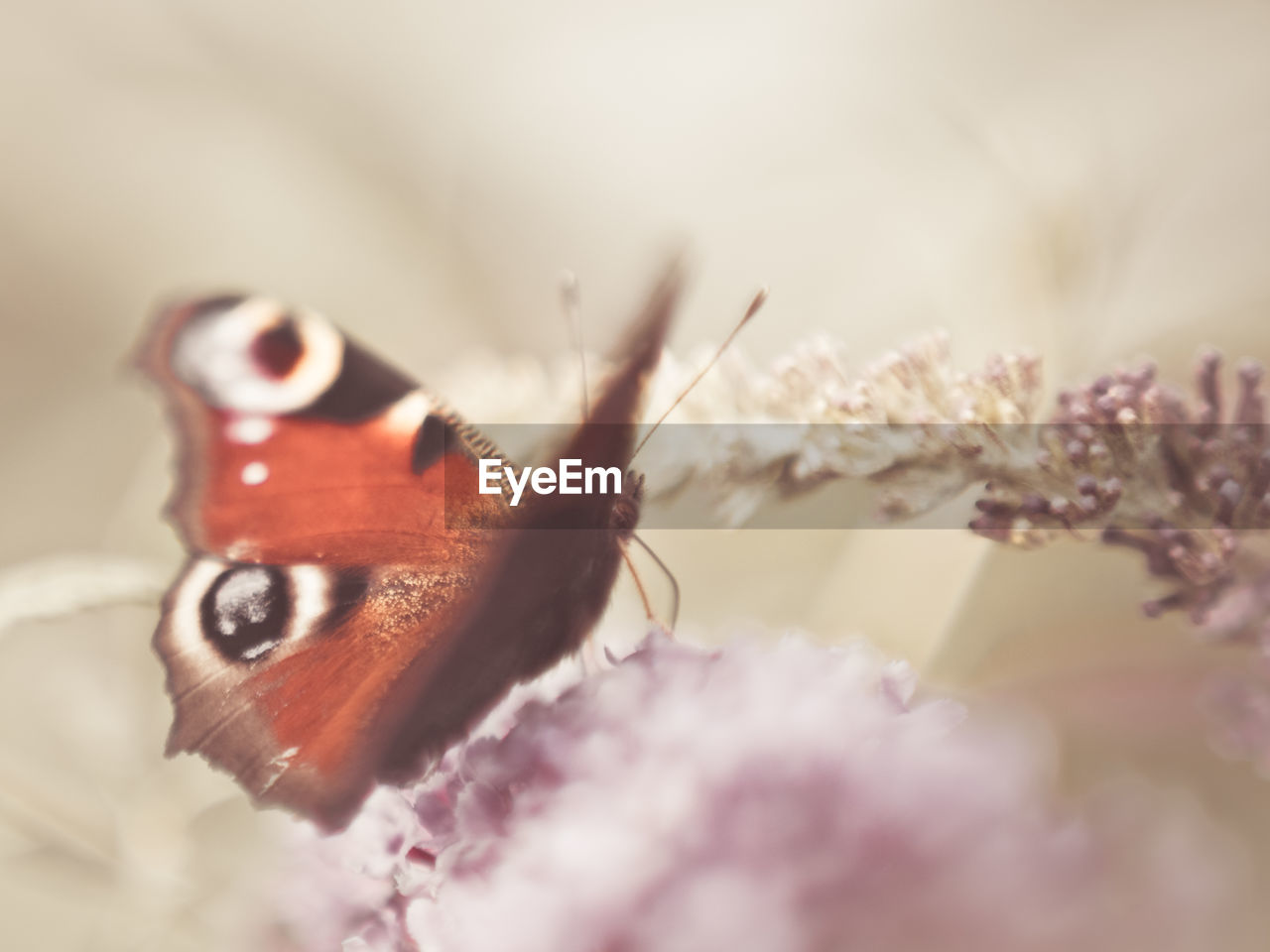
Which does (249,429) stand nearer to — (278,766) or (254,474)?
(254,474)

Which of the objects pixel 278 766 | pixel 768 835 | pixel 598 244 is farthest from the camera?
pixel 598 244

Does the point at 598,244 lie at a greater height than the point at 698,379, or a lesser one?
lesser

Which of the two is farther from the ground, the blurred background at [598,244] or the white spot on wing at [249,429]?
the white spot on wing at [249,429]

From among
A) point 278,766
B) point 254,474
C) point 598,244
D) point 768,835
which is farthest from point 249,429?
point 598,244

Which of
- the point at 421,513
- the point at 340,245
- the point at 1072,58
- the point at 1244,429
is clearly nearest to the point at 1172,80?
the point at 1072,58

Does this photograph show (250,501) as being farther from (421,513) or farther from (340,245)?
(340,245)

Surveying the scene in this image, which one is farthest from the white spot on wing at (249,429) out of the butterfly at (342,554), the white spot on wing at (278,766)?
the white spot on wing at (278,766)

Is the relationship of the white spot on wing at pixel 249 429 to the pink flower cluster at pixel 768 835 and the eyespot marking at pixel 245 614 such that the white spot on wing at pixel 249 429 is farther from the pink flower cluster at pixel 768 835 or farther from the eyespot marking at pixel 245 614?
the pink flower cluster at pixel 768 835
